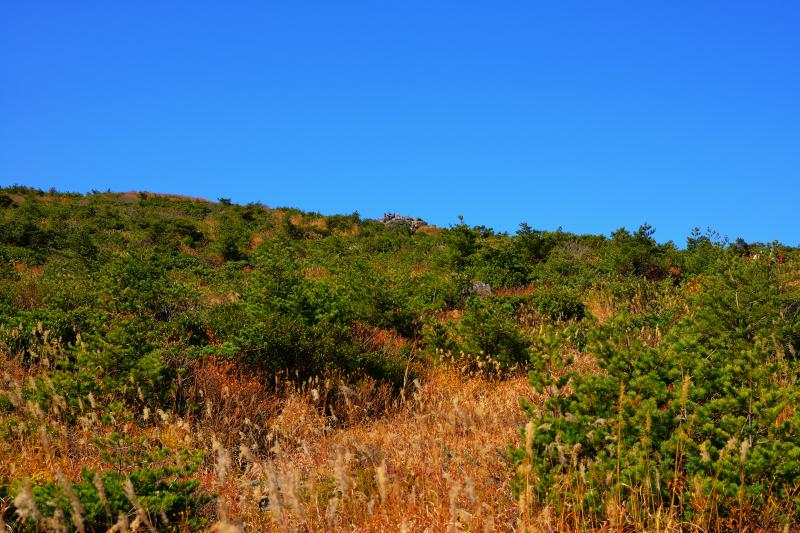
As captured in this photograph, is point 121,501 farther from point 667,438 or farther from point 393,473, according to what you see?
point 667,438

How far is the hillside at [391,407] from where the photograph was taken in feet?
10.0

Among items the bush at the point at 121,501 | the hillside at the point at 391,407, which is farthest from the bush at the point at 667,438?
the bush at the point at 121,501

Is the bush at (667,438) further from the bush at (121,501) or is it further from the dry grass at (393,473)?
the bush at (121,501)

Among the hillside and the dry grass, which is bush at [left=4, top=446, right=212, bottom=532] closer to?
the hillside

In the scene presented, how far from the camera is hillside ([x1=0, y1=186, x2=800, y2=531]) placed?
3059 mm

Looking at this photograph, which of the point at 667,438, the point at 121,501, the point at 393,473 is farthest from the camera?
the point at 393,473

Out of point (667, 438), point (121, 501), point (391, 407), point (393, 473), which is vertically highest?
point (667, 438)

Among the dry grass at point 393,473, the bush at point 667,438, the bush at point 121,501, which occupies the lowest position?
the bush at point 121,501

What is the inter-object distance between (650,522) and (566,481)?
0.43 m

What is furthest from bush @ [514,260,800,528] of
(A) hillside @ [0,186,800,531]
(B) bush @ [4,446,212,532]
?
(B) bush @ [4,446,212,532]

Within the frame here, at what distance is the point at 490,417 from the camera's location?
16.5 feet

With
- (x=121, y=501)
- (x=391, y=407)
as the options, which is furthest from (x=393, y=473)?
(x=391, y=407)

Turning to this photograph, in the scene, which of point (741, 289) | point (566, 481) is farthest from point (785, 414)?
point (741, 289)

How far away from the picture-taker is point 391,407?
237 inches
